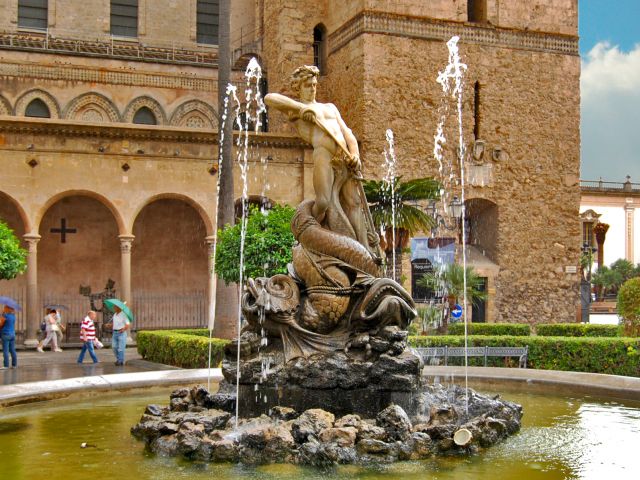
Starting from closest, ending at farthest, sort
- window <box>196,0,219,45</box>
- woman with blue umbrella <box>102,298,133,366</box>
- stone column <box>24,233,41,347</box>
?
woman with blue umbrella <box>102,298,133,366</box> < stone column <box>24,233,41,347</box> < window <box>196,0,219,45</box>

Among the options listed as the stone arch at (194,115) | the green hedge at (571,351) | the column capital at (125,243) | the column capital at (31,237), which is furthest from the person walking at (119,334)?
the stone arch at (194,115)

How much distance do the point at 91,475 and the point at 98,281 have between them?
785 inches

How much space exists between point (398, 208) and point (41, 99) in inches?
486

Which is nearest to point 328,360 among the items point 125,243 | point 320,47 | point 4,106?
point 125,243

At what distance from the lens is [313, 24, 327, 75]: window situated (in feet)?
91.2

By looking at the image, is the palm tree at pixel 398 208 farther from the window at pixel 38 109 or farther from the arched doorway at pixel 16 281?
the window at pixel 38 109

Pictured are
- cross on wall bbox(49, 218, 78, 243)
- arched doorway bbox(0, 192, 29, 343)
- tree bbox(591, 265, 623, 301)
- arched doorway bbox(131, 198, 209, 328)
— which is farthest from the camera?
tree bbox(591, 265, 623, 301)

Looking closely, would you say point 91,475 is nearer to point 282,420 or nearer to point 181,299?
point 282,420

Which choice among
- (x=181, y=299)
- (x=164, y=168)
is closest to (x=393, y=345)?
(x=164, y=168)

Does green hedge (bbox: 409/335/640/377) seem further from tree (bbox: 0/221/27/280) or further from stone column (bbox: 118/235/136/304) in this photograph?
stone column (bbox: 118/235/136/304)

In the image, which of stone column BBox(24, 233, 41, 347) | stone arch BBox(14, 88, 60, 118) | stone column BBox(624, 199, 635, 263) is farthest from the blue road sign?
stone column BBox(624, 199, 635, 263)

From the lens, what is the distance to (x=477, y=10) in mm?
27797

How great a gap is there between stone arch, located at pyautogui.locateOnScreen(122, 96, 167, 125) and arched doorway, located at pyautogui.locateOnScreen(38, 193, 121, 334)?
3.46 metres

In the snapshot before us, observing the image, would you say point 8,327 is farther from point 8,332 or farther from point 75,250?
point 75,250
